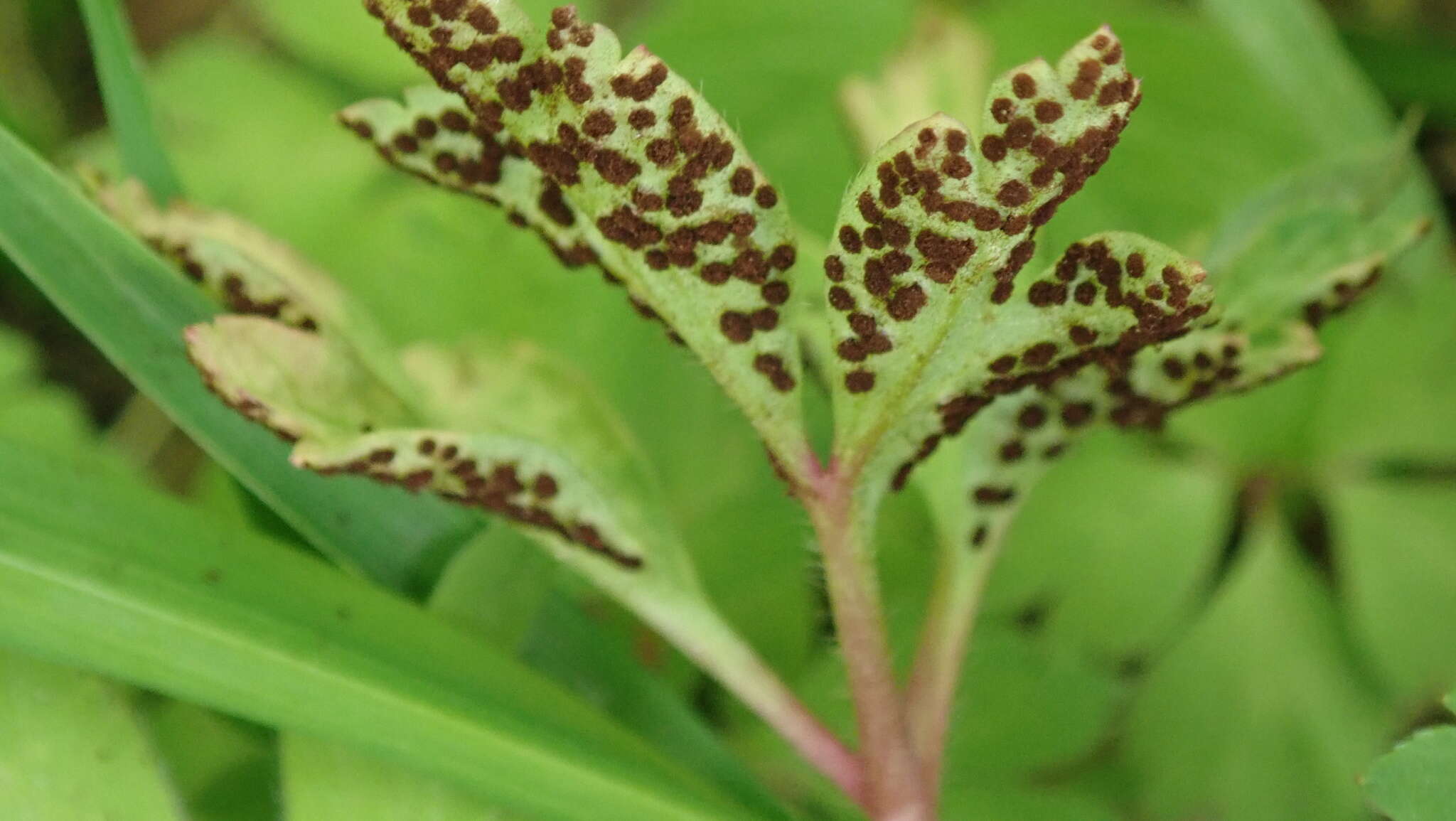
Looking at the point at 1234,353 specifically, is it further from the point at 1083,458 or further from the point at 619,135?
the point at 1083,458

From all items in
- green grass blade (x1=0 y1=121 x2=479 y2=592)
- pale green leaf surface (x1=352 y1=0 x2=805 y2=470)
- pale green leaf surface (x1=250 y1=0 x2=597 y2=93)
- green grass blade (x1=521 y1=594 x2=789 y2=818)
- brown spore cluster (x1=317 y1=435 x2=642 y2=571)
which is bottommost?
green grass blade (x1=521 y1=594 x2=789 y2=818)

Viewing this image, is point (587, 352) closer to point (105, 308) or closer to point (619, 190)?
point (105, 308)

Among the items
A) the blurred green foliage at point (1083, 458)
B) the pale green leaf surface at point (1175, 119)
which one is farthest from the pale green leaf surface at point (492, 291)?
the pale green leaf surface at point (1175, 119)

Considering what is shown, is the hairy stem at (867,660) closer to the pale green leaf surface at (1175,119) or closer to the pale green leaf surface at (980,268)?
the pale green leaf surface at (980,268)

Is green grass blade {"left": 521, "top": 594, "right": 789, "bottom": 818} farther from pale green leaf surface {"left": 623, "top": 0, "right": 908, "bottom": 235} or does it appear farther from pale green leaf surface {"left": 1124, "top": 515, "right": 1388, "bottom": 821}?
pale green leaf surface {"left": 623, "top": 0, "right": 908, "bottom": 235}

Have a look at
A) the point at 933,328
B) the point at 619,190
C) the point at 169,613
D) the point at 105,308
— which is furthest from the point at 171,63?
the point at 933,328

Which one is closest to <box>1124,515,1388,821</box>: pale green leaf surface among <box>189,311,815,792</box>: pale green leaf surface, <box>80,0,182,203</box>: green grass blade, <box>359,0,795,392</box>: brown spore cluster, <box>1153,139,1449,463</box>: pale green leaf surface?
<box>1153,139,1449,463</box>: pale green leaf surface
